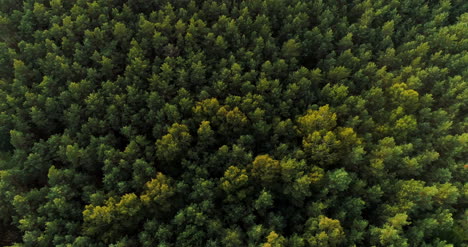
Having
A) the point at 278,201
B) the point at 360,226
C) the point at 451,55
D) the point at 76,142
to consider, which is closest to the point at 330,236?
the point at 360,226

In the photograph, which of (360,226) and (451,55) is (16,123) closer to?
(360,226)

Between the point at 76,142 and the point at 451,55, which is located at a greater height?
the point at 451,55

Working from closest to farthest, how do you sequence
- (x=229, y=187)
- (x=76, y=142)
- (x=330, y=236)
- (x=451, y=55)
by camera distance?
1. (x=330, y=236)
2. (x=229, y=187)
3. (x=76, y=142)
4. (x=451, y=55)

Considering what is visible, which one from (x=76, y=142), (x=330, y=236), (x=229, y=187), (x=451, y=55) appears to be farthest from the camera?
(x=451, y=55)

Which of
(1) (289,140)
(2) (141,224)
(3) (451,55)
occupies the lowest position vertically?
(2) (141,224)

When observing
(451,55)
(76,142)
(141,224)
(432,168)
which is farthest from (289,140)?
(451,55)

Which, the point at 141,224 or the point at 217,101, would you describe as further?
the point at 217,101
